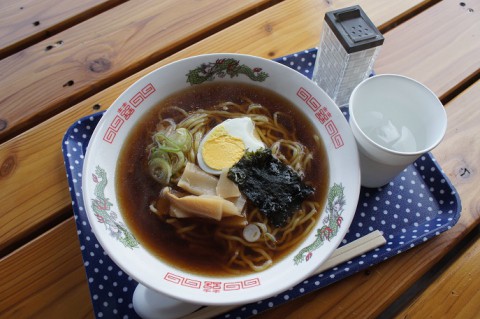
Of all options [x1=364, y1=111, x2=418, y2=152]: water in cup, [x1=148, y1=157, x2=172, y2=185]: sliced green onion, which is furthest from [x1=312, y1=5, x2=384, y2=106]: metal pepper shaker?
[x1=148, y1=157, x2=172, y2=185]: sliced green onion

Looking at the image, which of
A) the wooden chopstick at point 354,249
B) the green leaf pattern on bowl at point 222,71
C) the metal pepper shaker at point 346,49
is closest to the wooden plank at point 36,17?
the green leaf pattern on bowl at point 222,71

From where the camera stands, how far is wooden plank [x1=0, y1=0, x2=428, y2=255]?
1.33 meters

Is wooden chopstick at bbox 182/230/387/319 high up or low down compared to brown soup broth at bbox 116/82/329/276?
down

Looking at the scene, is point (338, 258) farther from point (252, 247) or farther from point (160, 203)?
point (160, 203)

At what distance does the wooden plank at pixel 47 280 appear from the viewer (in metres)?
1.17

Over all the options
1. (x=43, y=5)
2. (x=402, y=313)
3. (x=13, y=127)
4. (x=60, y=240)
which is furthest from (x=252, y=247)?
(x=43, y=5)

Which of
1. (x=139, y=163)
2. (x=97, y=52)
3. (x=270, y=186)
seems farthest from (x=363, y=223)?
(x=97, y=52)

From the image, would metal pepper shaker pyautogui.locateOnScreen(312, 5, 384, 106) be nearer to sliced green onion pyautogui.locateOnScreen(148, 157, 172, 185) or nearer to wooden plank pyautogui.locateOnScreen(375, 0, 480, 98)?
wooden plank pyautogui.locateOnScreen(375, 0, 480, 98)

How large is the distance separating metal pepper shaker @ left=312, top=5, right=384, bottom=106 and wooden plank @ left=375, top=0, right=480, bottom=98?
0.94ft

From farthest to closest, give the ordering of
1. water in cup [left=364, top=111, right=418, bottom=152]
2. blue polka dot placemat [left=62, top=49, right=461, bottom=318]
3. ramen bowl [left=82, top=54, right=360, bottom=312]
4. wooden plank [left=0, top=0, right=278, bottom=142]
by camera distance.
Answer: wooden plank [left=0, top=0, right=278, bottom=142], water in cup [left=364, top=111, right=418, bottom=152], blue polka dot placemat [left=62, top=49, right=461, bottom=318], ramen bowl [left=82, top=54, right=360, bottom=312]

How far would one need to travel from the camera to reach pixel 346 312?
1173 mm

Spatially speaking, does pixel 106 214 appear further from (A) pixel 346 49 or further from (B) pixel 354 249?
(A) pixel 346 49

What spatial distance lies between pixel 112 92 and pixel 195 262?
78 centimetres

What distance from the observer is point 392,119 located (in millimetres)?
1446
